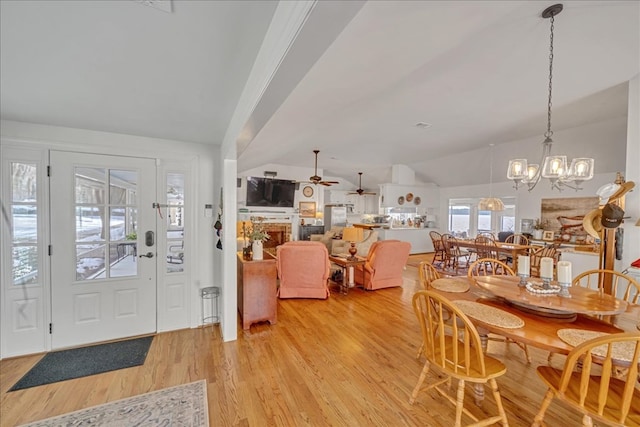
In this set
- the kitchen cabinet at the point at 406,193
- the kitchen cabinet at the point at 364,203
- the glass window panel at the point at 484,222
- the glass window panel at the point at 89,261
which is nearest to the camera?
the glass window panel at the point at 89,261

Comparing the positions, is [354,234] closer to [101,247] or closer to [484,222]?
[101,247]

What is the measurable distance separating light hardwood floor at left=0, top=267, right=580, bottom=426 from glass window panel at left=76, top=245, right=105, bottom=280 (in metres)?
0.85

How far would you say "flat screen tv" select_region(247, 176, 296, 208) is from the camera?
24.2 ft

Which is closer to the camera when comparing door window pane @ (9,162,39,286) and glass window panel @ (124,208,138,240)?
door window pane @ (9,162,39,286)

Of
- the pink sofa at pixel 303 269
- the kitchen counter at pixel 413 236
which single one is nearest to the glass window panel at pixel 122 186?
the pink sofa at pixel 303 269

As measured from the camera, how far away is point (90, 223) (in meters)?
2.80

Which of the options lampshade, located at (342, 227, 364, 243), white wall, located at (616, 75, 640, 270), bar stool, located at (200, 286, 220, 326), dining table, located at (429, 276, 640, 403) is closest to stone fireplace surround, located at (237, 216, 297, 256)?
lampshade, located at (342, 227, 364, 243)

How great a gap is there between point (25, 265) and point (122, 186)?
3.80 ft

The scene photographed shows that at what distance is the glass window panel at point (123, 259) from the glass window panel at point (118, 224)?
10cm

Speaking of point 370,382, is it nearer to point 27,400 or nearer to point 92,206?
point 27,400

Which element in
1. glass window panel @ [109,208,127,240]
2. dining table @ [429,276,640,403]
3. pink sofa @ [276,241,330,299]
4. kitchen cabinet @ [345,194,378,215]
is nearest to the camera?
dining table @ [429,276,640,403]

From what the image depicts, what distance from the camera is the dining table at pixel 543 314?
1.48 meters

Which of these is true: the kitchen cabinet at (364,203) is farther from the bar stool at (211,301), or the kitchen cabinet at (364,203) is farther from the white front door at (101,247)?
the white front door at (101,247)

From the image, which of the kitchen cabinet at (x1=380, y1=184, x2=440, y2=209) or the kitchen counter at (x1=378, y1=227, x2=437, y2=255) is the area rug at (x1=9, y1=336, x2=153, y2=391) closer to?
the kitchen counter at (x1=378, y1=227, x2=437, y2=255)
